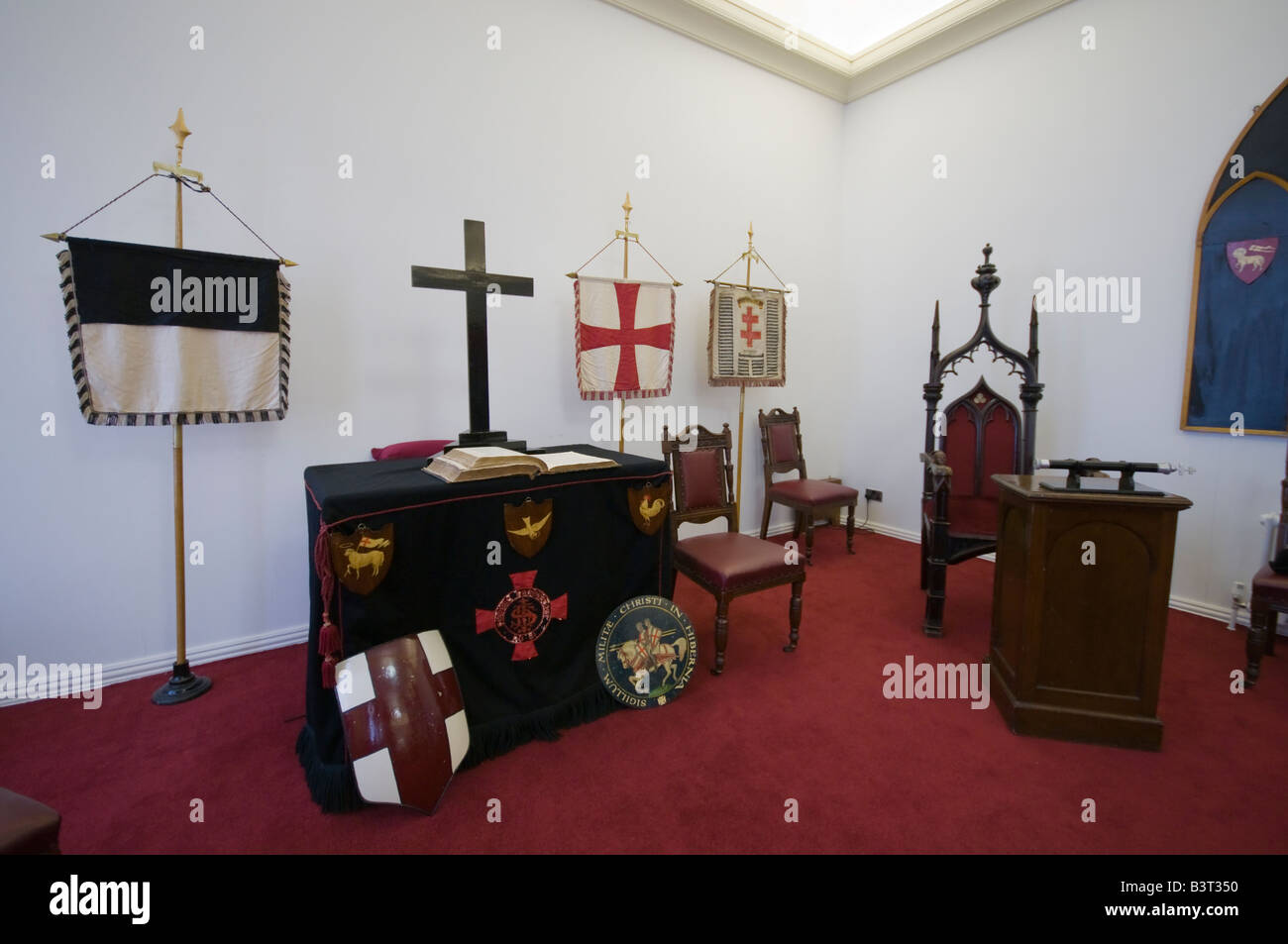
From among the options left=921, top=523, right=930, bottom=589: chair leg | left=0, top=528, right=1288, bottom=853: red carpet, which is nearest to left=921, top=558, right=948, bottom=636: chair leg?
left=921, top=523, right=930, bottom=589: chair leg

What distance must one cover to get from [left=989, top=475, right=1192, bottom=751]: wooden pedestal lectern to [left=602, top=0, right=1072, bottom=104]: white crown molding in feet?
11.7

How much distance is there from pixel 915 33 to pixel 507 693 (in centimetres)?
507

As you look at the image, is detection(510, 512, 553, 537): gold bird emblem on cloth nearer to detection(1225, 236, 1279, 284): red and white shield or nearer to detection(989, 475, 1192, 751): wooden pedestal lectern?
detection(989, 475, 1192, 751): wooden pedestal lectern

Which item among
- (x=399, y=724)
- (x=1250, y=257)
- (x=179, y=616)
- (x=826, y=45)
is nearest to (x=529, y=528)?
(x=399, y=724)

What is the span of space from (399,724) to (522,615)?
1.75 ft

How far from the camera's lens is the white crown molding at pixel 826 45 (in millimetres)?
3787

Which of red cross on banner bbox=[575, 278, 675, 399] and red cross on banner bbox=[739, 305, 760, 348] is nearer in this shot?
red cross on banner bbox=[575, 278, 675, 399]

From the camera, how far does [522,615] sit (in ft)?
6.89

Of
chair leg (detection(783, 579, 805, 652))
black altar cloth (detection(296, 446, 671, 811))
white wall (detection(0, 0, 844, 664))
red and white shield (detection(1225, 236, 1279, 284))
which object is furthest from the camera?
red and white shield (detection(1225, 236, 1279, 284))

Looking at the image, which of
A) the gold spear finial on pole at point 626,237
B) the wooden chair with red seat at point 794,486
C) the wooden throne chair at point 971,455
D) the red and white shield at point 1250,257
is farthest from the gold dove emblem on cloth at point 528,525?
the red and white shield at point 1250,257

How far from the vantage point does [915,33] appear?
4.21m

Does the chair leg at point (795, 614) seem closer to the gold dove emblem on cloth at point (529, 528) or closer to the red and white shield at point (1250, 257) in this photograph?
the gold dove emblem on cloth at point (529, 528)

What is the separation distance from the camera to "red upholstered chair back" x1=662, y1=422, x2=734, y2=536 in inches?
116
